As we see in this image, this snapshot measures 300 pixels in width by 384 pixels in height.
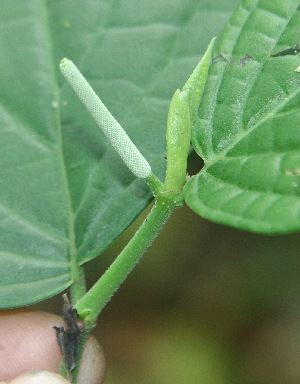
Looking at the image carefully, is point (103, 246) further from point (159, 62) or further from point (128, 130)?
point (159, 62)

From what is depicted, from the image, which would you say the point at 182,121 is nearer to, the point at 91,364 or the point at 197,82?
the point at 197,82

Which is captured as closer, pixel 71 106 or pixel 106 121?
pixel 106 121

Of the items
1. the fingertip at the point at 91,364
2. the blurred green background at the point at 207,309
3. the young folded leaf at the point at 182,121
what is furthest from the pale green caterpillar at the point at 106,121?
the blurred green background at the point at 207,309

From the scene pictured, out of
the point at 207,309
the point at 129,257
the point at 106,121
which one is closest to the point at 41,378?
the point at 129,257

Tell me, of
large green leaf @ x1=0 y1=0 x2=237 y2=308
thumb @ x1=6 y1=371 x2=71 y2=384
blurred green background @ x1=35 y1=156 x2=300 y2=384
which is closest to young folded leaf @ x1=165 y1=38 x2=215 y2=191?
large green leaf @ x1=0 y1=0 x2=237 y2=308

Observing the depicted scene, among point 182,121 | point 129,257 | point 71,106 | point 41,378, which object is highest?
point 71,106

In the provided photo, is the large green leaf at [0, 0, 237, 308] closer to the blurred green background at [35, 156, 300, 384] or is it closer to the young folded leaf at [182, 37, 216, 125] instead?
the young folded leaf at [182, 37, 216, 125]

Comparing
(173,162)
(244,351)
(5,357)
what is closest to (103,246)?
(173,162)
